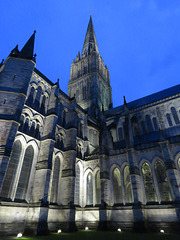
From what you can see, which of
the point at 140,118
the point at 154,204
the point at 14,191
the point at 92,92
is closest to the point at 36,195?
the point at 14,191

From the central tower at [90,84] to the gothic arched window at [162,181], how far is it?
18.2 m

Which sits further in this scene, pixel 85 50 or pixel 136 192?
pixel 85 50

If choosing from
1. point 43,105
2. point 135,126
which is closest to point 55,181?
point 43,105

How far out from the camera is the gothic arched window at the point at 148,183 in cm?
1604

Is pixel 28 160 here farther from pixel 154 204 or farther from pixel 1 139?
pixel 154 204

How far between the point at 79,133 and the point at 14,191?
1263cm

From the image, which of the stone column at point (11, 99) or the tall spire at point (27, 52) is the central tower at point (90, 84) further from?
the stone column at point (11, 99)

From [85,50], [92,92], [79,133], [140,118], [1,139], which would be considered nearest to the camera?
[1,139]

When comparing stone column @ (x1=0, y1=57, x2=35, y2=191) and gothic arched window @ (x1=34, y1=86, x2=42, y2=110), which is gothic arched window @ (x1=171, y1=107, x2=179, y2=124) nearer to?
gothic arched window @ (x1=34, y1=86, x2=42, y2=110)

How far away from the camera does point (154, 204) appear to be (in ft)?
50.0

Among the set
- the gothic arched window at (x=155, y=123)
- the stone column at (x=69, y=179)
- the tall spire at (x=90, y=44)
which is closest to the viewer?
the stone column at (x=69, y=179)

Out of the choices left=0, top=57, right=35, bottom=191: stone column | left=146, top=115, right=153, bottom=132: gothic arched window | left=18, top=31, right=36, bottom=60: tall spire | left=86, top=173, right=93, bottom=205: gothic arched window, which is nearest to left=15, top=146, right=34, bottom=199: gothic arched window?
left=0, top=57, right=35, bottom=191: stone column

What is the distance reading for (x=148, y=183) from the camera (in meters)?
16.7

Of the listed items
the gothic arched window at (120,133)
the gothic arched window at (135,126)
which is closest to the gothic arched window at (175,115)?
the gothic arched window at (135,126)
